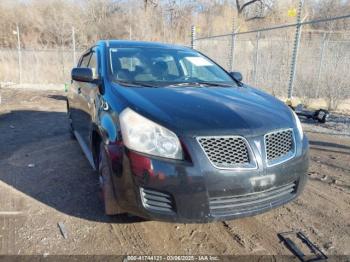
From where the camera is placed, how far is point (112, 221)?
307cm

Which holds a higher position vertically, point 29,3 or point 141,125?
point 29,3

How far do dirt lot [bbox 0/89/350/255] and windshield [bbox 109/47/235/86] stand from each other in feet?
4.59

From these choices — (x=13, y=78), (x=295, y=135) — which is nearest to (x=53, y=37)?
(x=13, y=78)

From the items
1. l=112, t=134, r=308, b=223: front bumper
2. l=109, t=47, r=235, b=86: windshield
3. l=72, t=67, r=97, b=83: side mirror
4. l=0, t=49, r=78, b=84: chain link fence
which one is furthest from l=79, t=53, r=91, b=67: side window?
l=0, t=49, r=78, b=84: chain link fence

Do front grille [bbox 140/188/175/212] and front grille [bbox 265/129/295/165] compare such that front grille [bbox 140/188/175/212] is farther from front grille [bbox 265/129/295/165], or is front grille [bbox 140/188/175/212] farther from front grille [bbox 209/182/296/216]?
front grille [bbox 265/129/295/165]

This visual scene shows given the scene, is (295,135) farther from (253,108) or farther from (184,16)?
(184,16)

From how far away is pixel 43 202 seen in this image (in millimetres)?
3457

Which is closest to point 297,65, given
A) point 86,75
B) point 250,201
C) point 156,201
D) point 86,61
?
point 86,61

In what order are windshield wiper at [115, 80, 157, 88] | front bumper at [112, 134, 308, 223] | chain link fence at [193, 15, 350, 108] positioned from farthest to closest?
chain link fence at [193, 15, 350, 108] → windshield wiper at [115, 80, 157, 88] → front bumper at [112, 134, 308, 223]

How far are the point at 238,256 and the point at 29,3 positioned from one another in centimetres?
3013

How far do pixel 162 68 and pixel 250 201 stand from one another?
6.27 feet

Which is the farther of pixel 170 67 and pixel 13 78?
pixel 13 78

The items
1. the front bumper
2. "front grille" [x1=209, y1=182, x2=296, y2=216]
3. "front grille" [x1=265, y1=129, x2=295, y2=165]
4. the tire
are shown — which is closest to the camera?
the front bumper

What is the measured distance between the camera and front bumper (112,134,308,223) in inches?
90.7
